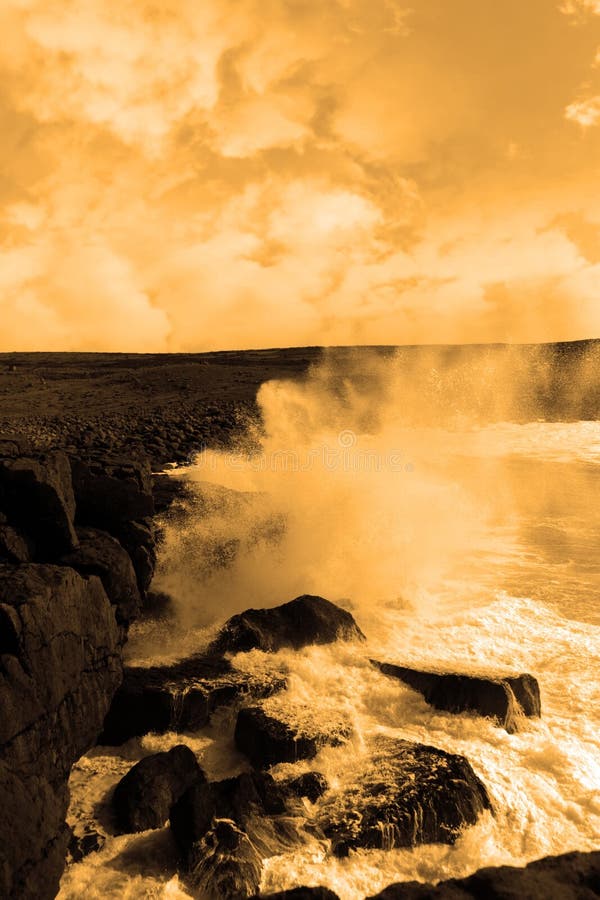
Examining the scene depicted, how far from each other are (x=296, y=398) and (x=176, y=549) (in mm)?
32229

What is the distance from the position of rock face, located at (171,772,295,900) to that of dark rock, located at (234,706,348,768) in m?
0.67

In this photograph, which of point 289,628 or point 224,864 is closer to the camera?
point 224,864

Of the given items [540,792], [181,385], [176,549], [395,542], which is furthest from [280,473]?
[181,385]

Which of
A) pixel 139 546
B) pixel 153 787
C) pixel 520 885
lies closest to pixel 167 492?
pixel 139 546

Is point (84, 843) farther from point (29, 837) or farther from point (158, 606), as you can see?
point (158, 606)

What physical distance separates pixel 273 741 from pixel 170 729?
132cm

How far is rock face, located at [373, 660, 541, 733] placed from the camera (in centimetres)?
778

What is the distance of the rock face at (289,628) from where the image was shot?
9305 mm

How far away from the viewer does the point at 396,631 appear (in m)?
10.5

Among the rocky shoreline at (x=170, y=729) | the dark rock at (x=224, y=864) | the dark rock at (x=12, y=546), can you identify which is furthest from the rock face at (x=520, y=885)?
the dark rock at (x=12, y=546)

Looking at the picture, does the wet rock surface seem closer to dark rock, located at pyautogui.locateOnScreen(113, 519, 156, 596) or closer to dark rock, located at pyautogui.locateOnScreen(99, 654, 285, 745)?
dark rock, located at pyautogui.locateOnScreen(113, 519, 156, 596)

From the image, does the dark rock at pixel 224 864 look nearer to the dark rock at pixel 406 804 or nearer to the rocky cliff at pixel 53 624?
the dark rock at pixel 406 804

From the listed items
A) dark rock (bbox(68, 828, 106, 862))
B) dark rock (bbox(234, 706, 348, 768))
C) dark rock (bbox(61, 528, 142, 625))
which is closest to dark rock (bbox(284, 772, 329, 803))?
dark rock (bbox(234, 706, 348, 768))

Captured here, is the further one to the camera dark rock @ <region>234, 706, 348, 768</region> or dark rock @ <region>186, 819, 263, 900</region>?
dark rock @ <region>234, 706, 348, 768</region>
